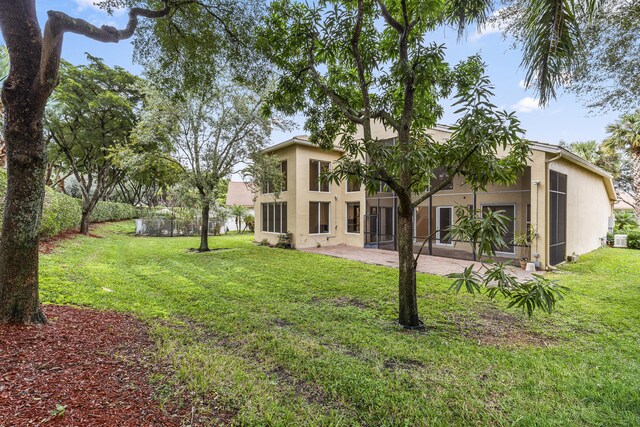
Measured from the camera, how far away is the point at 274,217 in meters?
17.4

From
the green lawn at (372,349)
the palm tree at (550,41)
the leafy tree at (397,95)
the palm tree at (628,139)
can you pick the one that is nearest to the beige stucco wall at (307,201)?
the green lawn at (372,349)

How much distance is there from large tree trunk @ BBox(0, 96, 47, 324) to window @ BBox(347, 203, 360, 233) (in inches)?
562

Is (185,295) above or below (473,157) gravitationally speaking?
below

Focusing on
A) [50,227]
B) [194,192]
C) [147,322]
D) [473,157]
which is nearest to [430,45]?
[473,157]

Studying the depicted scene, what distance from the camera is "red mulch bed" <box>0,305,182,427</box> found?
7.34 feet

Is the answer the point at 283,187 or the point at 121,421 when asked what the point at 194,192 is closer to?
the point at 283,187

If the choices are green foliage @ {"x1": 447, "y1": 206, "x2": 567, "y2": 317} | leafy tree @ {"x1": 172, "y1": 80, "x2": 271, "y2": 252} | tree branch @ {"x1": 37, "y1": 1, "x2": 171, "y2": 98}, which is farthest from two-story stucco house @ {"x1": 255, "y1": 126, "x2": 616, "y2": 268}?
tree branch @ {"x1": 37, "y1": 1, "x2": 171, "y2": 98}

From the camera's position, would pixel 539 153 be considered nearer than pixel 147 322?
No

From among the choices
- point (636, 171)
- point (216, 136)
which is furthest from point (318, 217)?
point (636, 171)

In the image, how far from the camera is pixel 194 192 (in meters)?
13.6

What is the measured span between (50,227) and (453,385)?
13.8 meters

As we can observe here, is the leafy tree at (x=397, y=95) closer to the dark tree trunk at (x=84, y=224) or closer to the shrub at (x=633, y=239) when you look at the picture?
the dark tree trunk at (x=84, y=224)

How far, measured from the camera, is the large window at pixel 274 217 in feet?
54.6

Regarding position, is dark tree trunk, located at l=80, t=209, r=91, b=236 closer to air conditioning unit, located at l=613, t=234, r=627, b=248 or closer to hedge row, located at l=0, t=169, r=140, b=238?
→ hedge row, located at l=0, t=169, r=140, b=238
